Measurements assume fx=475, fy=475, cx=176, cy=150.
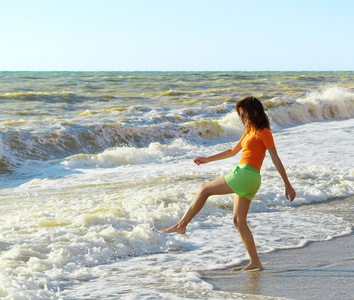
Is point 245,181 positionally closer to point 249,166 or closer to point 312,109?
point 249,166

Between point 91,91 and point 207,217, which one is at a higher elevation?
point 91,91

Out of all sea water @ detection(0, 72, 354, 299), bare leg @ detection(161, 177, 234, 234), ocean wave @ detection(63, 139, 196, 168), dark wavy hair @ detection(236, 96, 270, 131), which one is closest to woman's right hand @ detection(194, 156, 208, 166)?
bare leg @ detection(161, 177, 234, 234)

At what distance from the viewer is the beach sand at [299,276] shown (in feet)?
12.4

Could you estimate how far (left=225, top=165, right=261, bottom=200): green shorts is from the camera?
4203mm

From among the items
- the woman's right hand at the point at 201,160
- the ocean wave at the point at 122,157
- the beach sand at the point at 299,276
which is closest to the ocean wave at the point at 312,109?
the ocean wave at the point at 122,157

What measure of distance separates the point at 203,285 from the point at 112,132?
12.1 metres

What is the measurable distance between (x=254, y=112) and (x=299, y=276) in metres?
1.50

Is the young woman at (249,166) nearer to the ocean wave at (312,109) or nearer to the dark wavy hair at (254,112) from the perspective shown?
the dark wavy hair at (254,112)

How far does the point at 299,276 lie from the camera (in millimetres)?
4188

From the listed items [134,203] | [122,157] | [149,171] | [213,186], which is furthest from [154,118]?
[213,186]

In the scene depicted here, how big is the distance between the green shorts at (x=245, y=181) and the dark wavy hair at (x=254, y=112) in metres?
0.38

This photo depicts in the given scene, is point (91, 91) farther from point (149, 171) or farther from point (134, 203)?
point (134, 203)

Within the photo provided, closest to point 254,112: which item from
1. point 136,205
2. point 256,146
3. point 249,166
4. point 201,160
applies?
point 256,146

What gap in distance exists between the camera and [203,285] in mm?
4035
